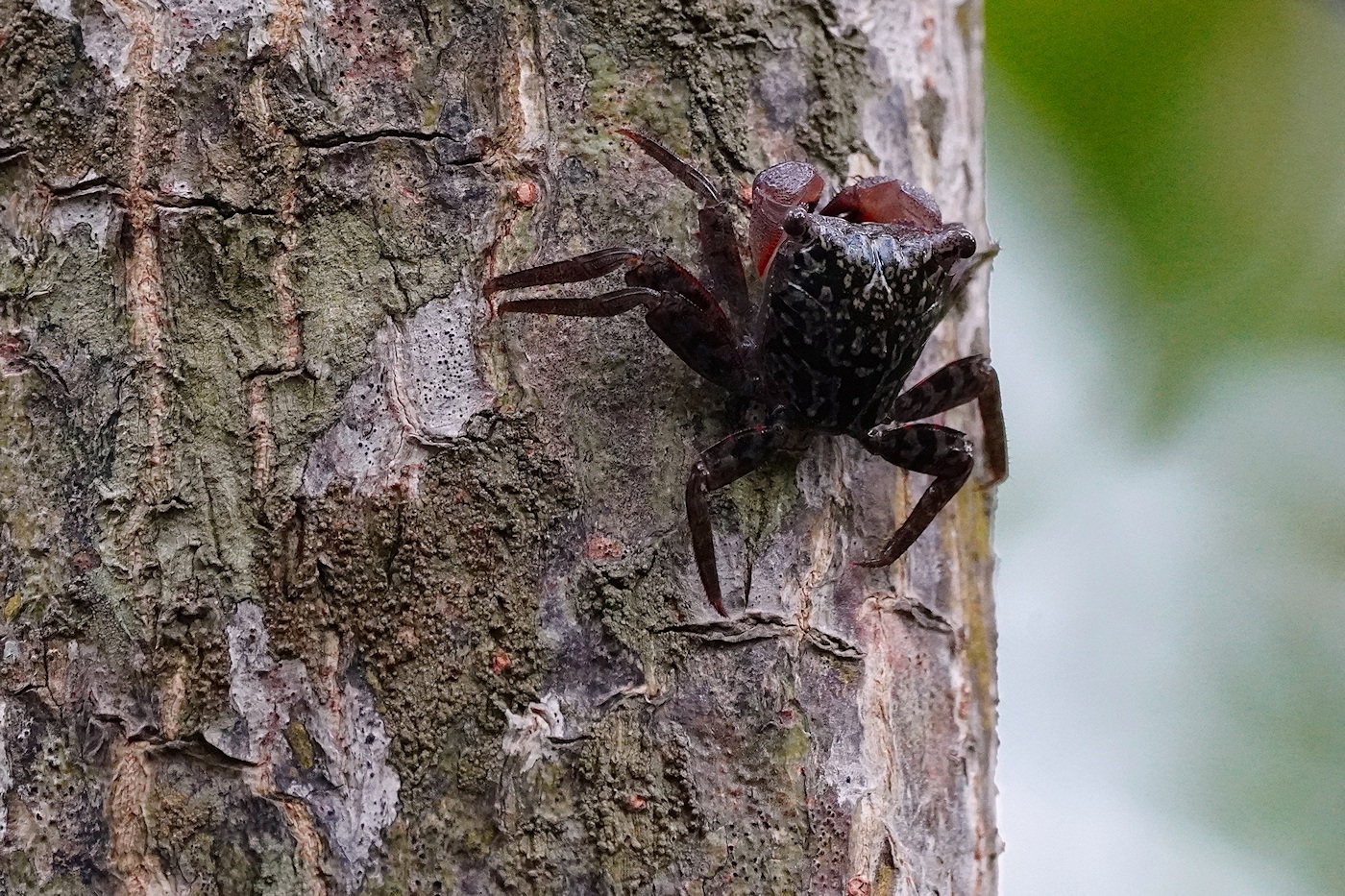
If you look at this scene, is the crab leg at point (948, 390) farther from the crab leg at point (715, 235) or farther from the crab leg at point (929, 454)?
the crab leg at point (715, 235)

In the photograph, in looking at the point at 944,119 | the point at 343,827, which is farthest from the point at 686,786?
the point at 944,119

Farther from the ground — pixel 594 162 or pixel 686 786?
pixel 594 162

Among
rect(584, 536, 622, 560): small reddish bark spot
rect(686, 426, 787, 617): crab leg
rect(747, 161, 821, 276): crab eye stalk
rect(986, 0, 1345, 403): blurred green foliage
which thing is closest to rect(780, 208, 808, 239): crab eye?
rect(747, 161, 821, 276): crab eye stalk

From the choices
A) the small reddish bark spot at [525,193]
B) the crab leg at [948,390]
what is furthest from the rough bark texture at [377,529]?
the crab leg at [948,390]

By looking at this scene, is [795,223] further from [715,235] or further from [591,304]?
[591,304]

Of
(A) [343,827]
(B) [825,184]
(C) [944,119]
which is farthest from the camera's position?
(C) [944,119]

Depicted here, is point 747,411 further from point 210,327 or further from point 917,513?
point 210,327

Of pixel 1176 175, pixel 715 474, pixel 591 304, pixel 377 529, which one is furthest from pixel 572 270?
pixel 1176 175
